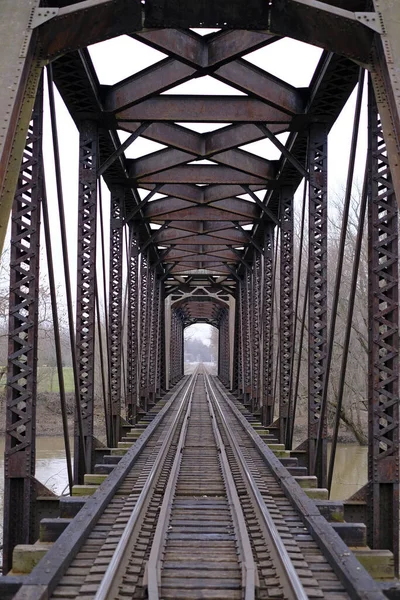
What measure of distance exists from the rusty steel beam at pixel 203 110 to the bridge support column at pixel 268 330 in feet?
22.2

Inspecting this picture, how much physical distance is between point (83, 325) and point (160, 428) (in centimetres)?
391

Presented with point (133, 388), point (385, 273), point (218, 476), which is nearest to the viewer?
point (385, 273)

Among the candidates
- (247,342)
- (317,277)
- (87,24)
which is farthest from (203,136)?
(247,342)

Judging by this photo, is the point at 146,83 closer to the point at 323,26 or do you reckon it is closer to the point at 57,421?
the point at 323,26

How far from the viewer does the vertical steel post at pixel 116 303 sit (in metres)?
14.9

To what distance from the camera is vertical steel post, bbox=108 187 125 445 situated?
48.8 feet

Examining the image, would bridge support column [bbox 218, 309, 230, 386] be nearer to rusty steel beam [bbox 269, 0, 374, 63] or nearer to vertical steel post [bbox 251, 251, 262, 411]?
vertical steel post [bbox 251, 251, 262, 411]

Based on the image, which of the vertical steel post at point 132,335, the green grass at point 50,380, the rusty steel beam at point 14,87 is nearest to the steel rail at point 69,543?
the rusty steel beam at point 14,87

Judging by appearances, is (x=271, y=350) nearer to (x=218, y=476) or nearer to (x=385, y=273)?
(x=218, y=476)

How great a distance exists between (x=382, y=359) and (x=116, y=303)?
899 cm

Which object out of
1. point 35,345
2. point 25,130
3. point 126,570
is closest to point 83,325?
point 35,345

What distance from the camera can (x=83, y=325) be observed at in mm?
11414

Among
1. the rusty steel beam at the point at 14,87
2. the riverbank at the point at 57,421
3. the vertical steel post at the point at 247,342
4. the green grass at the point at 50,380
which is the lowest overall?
the riverbank at the point at 57,421

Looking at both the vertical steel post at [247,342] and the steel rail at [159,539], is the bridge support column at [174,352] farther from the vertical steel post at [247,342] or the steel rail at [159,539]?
the steel rail at [159,539]
